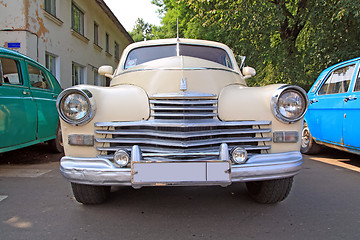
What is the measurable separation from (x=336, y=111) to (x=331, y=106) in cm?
18

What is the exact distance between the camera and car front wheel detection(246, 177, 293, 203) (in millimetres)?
2725

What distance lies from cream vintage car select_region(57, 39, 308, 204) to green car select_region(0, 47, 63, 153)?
79.6 inches

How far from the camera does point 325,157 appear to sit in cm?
565

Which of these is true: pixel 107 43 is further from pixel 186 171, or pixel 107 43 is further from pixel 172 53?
pixel 186 171

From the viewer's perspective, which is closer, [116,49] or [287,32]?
[287,32]

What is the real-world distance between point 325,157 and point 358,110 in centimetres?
173

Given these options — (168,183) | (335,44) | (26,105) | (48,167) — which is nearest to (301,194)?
(168,183)

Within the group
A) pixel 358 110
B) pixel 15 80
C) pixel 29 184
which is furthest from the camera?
pixel 15 80

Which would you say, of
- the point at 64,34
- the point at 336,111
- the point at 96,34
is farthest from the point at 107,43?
the point at 336,111

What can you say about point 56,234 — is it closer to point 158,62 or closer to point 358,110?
point 158,62

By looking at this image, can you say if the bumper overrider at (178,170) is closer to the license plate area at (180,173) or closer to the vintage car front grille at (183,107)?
the license plate area at (180,173)

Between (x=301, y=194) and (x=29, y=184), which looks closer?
(x=301, y=194)

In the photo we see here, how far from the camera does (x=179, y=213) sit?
273cm

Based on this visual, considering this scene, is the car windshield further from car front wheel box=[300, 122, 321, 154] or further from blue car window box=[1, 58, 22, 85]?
car front wheel box=[300, 122, 321, 154]
